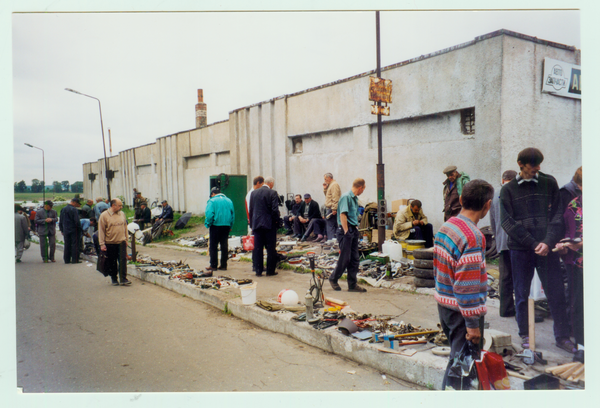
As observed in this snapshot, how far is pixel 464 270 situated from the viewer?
275 cm

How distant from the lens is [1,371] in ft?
14.1

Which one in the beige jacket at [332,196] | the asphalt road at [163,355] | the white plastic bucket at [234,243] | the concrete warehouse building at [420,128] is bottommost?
the asphalt road at [163,355]

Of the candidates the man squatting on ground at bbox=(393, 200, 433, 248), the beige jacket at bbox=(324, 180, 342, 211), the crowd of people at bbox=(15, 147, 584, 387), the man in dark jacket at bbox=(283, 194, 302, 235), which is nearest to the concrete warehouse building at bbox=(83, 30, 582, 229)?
the crowd of people at bbox=(15, 147, 584, 387)

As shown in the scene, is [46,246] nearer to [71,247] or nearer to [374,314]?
[71,247]

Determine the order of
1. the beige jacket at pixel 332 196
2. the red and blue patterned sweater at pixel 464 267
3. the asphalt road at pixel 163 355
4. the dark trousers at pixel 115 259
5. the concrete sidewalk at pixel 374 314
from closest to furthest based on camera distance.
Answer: the red and blue patterned sweater at pixel 464 267 < the concrete sidewalk at pixel 374 314 < the asphalt road at pixel 163 355 < the dark trousers at pixel 115 259 < the beige jacket at pixel 332 196

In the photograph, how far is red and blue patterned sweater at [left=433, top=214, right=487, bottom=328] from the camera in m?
2.75

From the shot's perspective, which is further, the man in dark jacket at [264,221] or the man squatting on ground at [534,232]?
the man in dark jacket at [264,221]

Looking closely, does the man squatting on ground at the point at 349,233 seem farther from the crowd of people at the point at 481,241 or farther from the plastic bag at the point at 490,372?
the plastic bag at the point at 490,372

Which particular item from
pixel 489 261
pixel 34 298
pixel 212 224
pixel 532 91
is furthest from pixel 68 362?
pixel 532 91

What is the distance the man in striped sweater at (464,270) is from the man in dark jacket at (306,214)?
9.15m

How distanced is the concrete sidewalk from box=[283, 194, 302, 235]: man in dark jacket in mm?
4004

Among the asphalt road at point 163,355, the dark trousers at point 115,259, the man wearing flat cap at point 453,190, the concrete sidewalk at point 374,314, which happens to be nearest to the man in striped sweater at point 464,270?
the concrete sidewalk at point 374,314

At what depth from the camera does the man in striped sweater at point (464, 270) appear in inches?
108

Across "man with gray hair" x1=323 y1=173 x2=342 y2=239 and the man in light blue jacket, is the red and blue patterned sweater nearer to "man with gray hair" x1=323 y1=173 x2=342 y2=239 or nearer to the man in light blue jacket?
the man in light blue jacket
